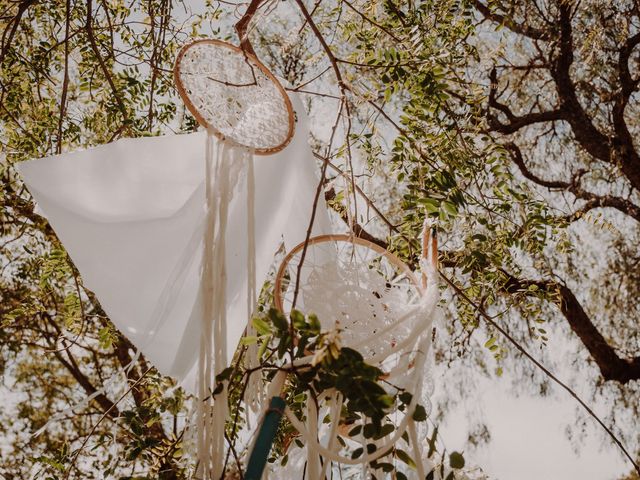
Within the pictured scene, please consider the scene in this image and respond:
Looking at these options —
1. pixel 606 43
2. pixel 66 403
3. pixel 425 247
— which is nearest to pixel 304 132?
pixel 425 247

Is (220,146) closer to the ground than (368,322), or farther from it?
farther from it

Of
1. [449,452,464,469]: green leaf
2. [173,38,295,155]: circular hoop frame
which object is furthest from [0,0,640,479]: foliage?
[173,38,295,155]: circular hoop frame

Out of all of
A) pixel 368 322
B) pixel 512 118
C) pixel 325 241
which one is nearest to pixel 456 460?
pixel 368 322

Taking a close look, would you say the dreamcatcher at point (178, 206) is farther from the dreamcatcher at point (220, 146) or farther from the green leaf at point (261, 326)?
the green leaf at point (261, 326)

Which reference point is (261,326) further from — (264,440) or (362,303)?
(362,303)

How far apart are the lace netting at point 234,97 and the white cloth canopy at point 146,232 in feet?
0.25

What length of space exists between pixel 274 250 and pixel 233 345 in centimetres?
22

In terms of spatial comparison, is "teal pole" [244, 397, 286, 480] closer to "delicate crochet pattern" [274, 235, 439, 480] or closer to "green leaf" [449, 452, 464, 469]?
"delicate crochet pattern" [274, 235, 439, 480]

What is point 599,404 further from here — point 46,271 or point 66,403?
point 66,403

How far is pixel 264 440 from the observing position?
2.27 ft

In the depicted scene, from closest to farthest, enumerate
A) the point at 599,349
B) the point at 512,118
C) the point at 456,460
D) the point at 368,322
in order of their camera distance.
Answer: the point at 456,460 → the point at 368,322 → the point at 599,349 → the point at 512,118

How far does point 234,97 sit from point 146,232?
317mm

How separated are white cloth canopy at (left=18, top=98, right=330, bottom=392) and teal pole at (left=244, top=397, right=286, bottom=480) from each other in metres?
0.38

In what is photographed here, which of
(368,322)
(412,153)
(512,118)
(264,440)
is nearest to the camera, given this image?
(264,440)
